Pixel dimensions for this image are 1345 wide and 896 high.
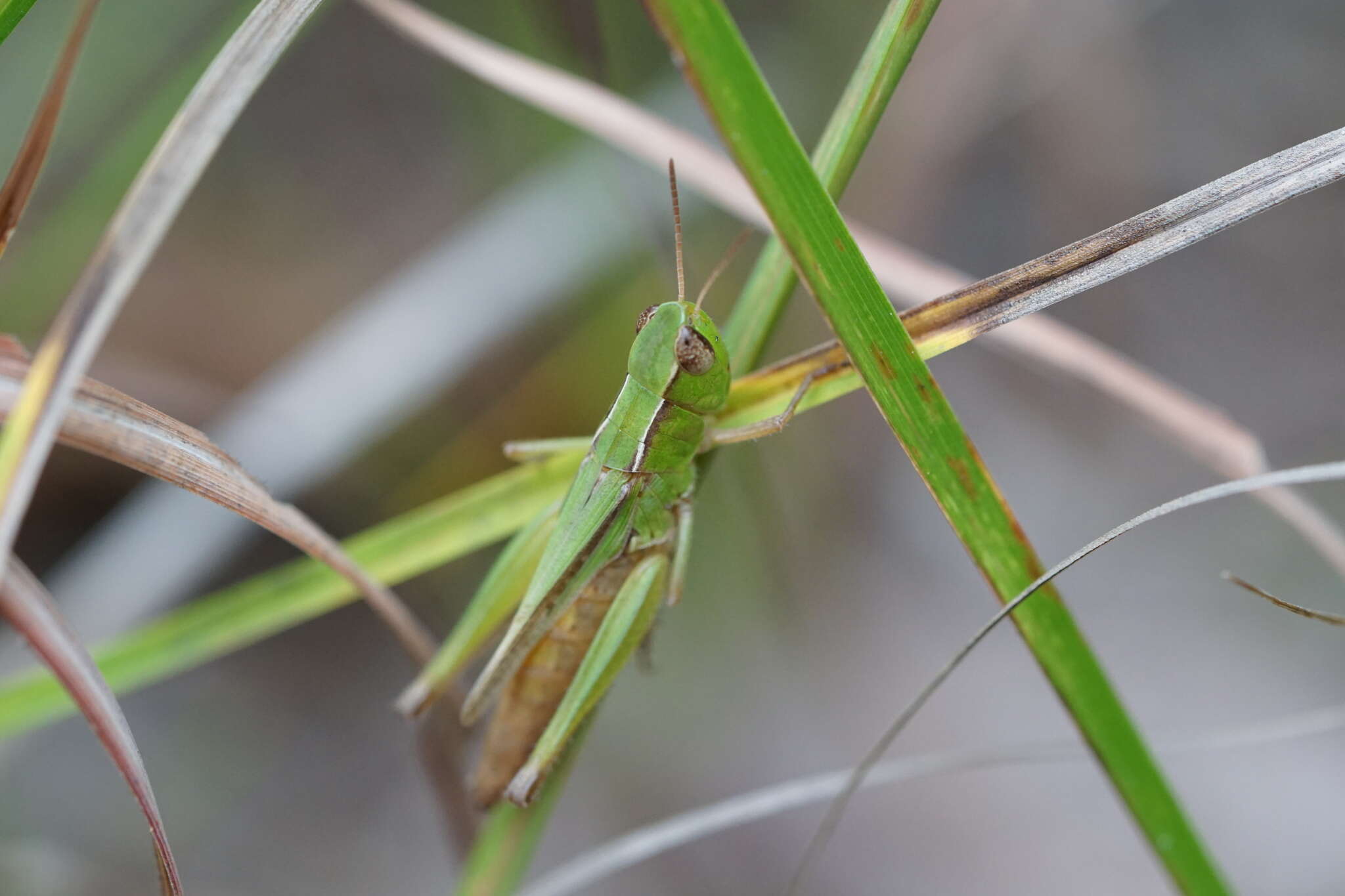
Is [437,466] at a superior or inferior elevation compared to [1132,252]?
superior

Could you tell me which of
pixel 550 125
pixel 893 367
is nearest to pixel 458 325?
pixel 550 125

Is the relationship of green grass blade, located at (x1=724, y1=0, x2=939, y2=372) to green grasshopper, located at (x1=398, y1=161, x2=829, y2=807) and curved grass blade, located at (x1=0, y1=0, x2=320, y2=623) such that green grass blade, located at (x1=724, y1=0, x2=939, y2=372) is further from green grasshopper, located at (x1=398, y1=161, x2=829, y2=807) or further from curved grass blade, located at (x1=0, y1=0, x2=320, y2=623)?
curved grass blade, located at (x1=0, y1=0, x2=320, y2=623)

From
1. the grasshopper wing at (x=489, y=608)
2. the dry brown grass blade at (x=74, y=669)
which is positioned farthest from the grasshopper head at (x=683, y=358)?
the dry brown grass blade at (x=74, y=669)

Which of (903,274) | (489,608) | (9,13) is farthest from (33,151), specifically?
(903,274)

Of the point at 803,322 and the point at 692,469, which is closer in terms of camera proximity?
the point at 692,469

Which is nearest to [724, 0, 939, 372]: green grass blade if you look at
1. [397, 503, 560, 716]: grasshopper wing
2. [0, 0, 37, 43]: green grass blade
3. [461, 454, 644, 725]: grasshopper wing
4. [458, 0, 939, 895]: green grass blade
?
[458, 0, 939, 895]: green grass blade

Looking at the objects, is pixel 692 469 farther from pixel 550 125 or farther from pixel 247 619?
pixel 550 125

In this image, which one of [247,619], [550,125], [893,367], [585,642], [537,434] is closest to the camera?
[893,367]

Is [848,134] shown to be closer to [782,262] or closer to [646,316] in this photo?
[782,262]
